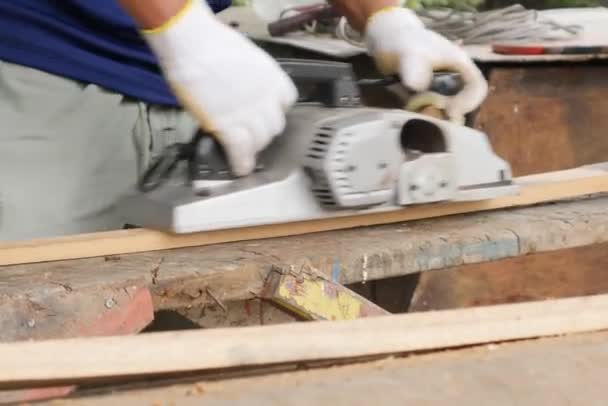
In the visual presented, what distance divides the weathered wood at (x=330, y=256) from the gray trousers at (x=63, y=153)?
20cm

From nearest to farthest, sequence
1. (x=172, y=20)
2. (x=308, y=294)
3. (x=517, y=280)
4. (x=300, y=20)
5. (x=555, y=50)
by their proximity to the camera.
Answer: (x=308, y=294) → (x=172, y=20) → (x=517, y=280) → (x=555, y=50) → (x=300, y=20)

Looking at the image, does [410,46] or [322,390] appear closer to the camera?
[322,390]

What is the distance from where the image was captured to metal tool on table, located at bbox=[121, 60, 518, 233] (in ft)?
3.38

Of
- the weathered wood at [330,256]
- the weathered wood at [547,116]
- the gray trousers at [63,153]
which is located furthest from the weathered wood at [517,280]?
the gray trousers at [63,153]

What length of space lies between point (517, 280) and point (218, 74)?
0.81m

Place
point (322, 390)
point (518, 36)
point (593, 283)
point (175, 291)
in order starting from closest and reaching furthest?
1. point (322, 390)
2. point (175, 291)
3. point (593, 283)
4. point (518, 36)

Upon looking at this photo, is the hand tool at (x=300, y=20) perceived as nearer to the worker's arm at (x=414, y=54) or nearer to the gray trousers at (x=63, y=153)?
the worker's arm at (x=414, y=54)

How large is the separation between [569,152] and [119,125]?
2.96 ft

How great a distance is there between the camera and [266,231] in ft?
3.51

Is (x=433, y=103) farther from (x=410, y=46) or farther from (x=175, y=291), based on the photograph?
(x=175, y=291)

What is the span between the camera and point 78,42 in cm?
125

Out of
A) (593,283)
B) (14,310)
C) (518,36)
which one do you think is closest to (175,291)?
(14,310)

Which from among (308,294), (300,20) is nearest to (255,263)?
(308,294)

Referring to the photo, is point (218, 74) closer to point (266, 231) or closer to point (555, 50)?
point (266, 231)
